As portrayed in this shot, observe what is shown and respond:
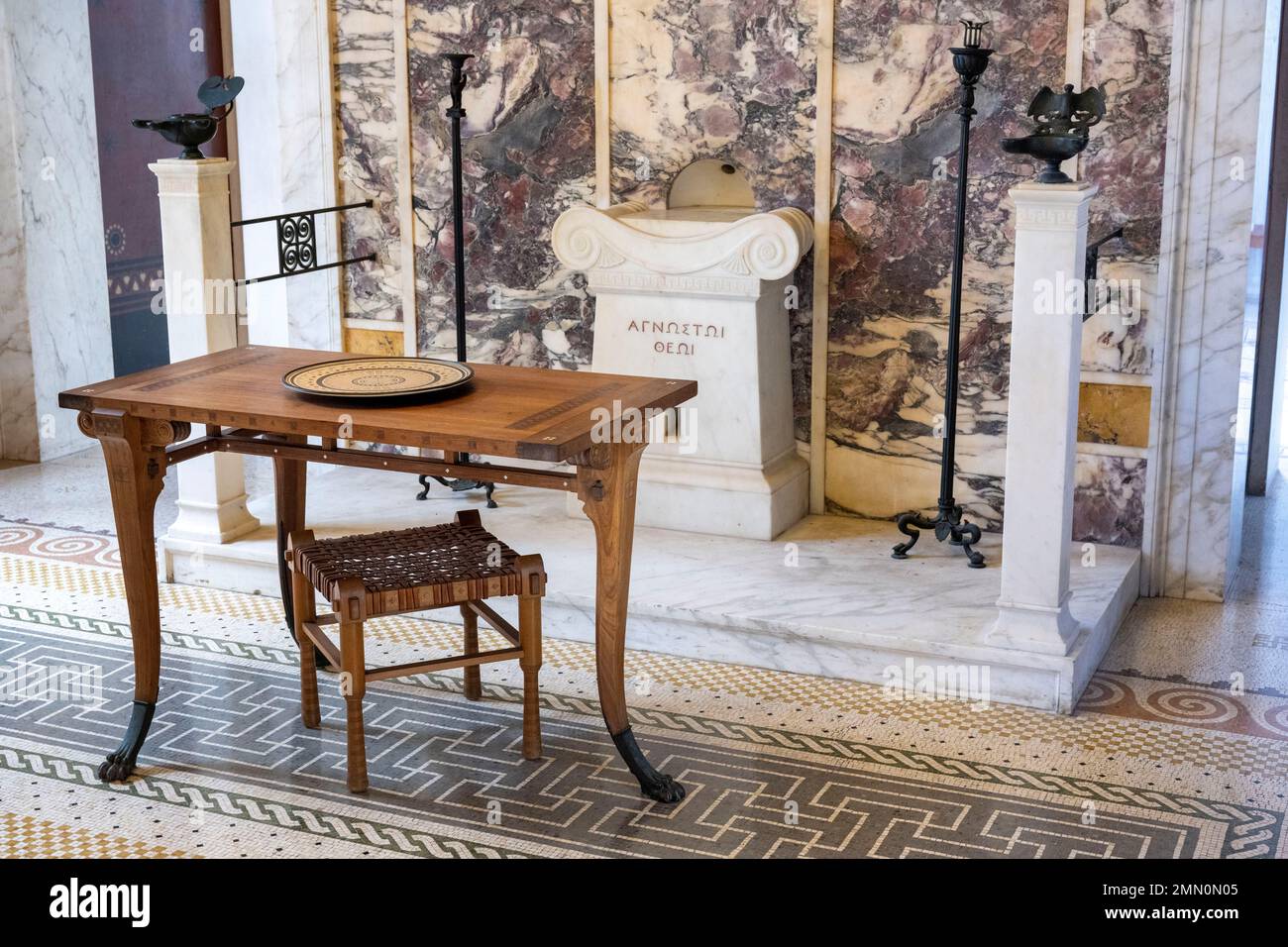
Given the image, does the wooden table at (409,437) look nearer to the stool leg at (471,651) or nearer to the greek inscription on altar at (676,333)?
the stool leg at (471,651)

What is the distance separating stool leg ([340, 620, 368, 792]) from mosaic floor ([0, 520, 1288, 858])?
6 cm

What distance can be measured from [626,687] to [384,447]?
219 cm

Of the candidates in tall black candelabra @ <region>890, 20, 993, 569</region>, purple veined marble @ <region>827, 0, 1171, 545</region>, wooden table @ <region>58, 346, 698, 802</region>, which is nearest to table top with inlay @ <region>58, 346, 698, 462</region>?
wooden table @ <region>58, 346, 698, 802</region>

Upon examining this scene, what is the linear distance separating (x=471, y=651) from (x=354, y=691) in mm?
504

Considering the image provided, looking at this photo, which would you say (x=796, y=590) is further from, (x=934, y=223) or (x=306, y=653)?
(x=306, y=653)

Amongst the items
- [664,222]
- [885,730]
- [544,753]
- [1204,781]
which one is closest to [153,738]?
[544,753]

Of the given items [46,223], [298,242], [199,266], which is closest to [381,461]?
[199,266]

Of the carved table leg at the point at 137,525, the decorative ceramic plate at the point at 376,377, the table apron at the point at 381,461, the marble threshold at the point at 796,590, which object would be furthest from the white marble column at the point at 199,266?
the carved table leg at the point at 137,525

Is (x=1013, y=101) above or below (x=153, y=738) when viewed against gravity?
above

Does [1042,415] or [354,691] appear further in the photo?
[1042,415]

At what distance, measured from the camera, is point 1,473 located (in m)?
6.77

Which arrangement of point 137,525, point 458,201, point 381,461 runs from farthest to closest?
point 458,201 → point 381,461 → point 137,525

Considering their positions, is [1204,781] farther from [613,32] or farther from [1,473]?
[1,473]

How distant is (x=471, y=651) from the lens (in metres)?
4.18
